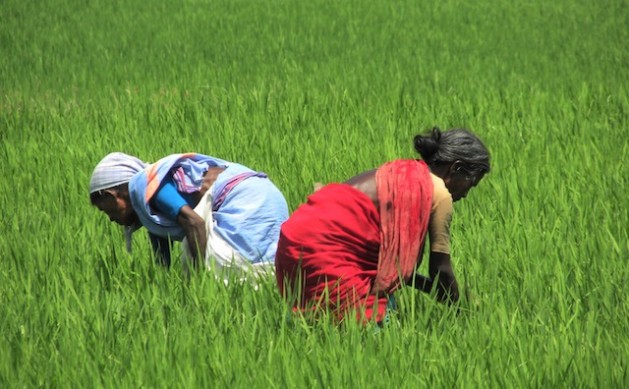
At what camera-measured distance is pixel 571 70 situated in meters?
Answer: 9.01

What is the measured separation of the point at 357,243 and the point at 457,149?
0.37 meters

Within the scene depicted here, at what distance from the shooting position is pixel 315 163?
538 cm

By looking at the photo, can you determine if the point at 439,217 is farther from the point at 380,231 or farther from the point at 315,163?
the point at 315,163

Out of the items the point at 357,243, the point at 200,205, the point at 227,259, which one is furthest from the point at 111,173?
the point at 357,243

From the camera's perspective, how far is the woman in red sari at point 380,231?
10.7 ft

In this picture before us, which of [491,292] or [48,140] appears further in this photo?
[48,140]

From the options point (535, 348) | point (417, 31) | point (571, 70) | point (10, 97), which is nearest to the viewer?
point (535, 348)

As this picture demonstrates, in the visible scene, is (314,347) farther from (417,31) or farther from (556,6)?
(556,6)

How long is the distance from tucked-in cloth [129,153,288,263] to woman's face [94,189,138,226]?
0.07m

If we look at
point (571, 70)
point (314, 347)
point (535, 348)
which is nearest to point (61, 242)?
point (314, 347)

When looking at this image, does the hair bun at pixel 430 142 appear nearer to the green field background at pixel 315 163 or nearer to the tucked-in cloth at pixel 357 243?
the tucked-in cloth at pixel 357 243

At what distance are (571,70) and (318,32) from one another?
9.03ft

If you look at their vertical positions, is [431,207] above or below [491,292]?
above

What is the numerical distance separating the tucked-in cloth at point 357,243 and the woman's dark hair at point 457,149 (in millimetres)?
54
